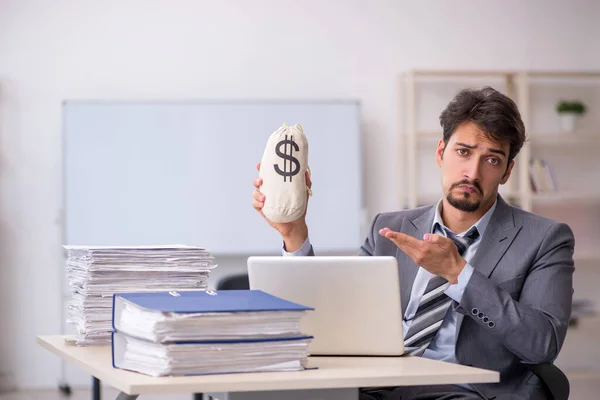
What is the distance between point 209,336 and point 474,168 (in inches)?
40.4

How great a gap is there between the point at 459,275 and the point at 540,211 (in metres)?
4.25

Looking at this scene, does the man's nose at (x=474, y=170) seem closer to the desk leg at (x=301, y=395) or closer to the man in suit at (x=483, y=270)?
the man in suit at (x=483, y=270)

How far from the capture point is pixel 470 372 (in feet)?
5.38

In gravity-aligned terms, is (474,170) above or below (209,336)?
above

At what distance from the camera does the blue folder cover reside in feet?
5.15

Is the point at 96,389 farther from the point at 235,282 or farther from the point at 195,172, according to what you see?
the point at 195,172

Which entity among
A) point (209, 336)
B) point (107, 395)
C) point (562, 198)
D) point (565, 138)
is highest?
point (565, 138)

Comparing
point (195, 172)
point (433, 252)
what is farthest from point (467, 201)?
point (195, 172)

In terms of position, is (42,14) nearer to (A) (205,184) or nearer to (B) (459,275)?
(A) (205,184)

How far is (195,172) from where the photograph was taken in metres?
5.52

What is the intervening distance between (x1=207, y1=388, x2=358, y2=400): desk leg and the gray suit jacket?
0.50 meters

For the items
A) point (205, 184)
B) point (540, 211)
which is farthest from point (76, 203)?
point (540, 211)

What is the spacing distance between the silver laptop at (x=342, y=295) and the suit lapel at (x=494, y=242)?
401 mm

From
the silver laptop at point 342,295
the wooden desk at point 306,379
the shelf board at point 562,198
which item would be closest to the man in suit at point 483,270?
the silver laptop at point 342,295
